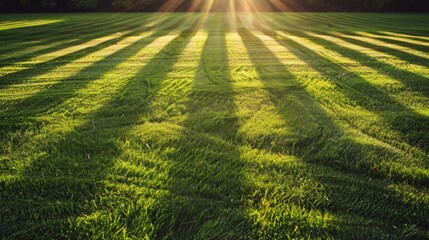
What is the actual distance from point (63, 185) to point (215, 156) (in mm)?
1126

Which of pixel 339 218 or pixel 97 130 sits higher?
pixel 97 130

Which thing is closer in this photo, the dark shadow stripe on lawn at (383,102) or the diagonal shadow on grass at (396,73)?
the dark shadow stripe on lawn at (383,102)

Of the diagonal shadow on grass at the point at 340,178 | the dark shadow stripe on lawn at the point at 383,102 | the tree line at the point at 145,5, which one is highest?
the tree line at the point at 145,5

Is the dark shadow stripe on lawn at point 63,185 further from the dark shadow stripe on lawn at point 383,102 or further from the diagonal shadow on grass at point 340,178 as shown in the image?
the dark shadow stripe on lawn at point 383,102

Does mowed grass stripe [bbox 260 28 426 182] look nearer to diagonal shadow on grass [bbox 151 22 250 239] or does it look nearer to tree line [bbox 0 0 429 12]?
diagonal shadow on grass [bbox 151 22 250 239]

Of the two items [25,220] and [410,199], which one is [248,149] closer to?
[410,199]

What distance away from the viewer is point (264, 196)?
6.06 ft

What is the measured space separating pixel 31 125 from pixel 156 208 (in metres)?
1.93

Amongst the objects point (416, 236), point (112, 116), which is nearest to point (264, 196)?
point (416, 236)

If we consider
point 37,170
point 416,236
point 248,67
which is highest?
point 248,67

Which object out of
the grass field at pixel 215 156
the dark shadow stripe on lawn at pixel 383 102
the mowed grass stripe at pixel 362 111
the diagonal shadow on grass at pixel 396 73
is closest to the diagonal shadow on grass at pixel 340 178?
the grass field at pixel 215 156

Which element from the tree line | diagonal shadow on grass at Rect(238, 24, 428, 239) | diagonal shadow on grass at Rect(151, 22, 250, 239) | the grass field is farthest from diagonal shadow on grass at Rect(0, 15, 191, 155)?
the tree line

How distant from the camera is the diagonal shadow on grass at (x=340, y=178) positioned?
5.41ft

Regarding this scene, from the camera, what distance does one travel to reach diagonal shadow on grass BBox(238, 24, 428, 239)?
165 centimetres
